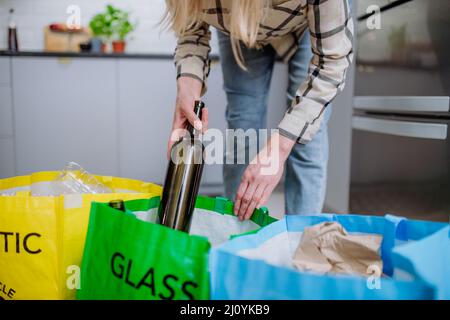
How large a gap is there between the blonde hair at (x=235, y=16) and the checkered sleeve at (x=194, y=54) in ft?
0.10

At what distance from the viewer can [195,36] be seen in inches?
42.2

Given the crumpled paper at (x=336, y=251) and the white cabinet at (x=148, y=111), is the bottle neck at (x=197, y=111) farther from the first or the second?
the white cabinet at (x=148, y=111)

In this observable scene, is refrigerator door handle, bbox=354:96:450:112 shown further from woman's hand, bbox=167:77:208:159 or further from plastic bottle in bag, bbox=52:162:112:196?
plastic bottle in bag, bbox=52:162:112:196

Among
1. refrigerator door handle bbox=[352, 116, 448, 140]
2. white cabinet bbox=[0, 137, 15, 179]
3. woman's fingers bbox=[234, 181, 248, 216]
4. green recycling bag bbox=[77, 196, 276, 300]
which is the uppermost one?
refrigerator door handle bbox=[352, 116, 448, 140]

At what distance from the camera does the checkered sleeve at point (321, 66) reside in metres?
0.84

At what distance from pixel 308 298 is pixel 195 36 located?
755 millimetres

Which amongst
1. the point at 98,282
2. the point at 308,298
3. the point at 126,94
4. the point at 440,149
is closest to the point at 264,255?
the point at 308,298

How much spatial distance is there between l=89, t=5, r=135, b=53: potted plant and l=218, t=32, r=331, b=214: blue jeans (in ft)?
5.16

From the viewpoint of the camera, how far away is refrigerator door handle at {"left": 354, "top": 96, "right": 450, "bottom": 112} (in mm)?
1248

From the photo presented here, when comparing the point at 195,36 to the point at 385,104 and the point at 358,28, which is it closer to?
the point at 385,104

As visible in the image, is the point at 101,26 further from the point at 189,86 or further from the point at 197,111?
the point at 197,111

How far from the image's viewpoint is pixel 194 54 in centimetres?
105

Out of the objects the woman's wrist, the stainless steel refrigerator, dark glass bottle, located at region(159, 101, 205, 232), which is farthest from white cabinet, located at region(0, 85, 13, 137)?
dark glass bottle, located at region(159, 101, 205, 232)

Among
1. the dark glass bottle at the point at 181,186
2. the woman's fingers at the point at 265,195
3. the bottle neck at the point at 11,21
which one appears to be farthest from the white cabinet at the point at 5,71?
the woman's fingers at the point at 265,195
